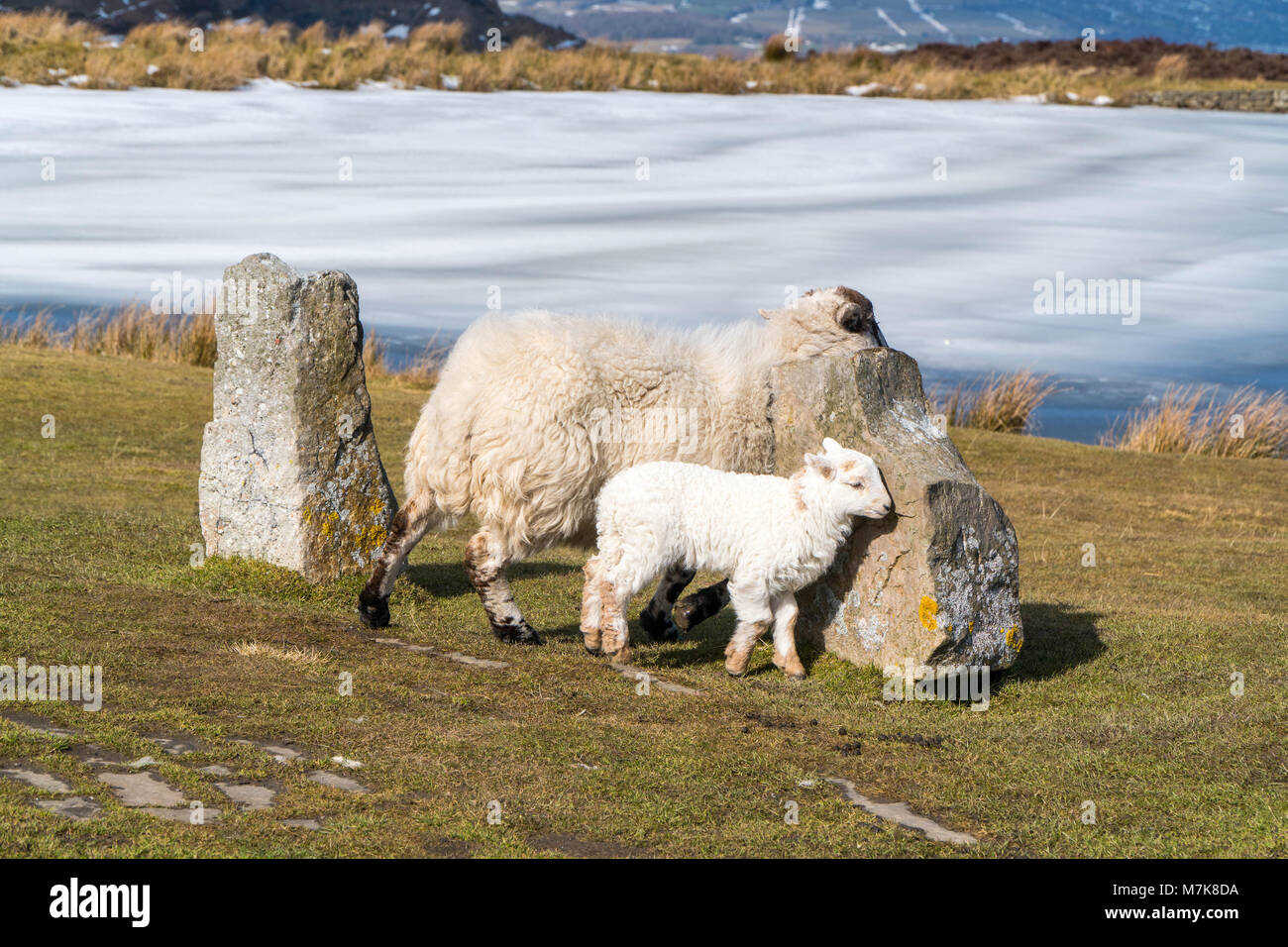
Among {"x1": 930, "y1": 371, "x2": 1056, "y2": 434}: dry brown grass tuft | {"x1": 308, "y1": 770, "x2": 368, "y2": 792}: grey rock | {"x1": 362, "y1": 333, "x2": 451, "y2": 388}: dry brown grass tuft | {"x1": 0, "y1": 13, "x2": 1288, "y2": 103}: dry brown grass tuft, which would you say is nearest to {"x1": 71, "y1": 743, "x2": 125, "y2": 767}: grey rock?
{"x1": 308, "y1": 770, "x2": 368, "y2": 792}: grey rock

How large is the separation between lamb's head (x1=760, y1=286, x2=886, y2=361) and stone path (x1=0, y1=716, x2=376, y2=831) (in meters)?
4.60

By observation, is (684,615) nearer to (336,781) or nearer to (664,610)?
(664,610)

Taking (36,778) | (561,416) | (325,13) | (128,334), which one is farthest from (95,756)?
(325,13)

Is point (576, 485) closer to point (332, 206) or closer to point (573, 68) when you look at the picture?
point (332, 206)

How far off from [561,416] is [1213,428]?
15.7m

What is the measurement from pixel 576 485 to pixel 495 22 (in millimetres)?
66249

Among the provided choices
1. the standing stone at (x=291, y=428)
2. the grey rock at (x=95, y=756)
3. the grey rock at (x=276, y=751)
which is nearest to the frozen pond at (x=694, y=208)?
the standing stone at (x=291, y=428)

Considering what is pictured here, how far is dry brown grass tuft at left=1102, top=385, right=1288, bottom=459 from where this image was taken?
21.2 m

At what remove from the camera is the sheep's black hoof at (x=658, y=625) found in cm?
944

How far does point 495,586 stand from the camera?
8.84 meters

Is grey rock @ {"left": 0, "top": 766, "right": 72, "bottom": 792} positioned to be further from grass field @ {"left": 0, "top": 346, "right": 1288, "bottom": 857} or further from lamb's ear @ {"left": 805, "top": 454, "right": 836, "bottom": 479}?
lamb's ear @ {"left": 805, "top": 454, "right": 836, "bottom": 479}

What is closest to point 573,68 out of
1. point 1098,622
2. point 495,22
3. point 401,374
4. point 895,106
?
point 895,106

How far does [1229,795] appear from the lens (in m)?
6.31

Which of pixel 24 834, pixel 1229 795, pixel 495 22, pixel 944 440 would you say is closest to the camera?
pixel 24 834
